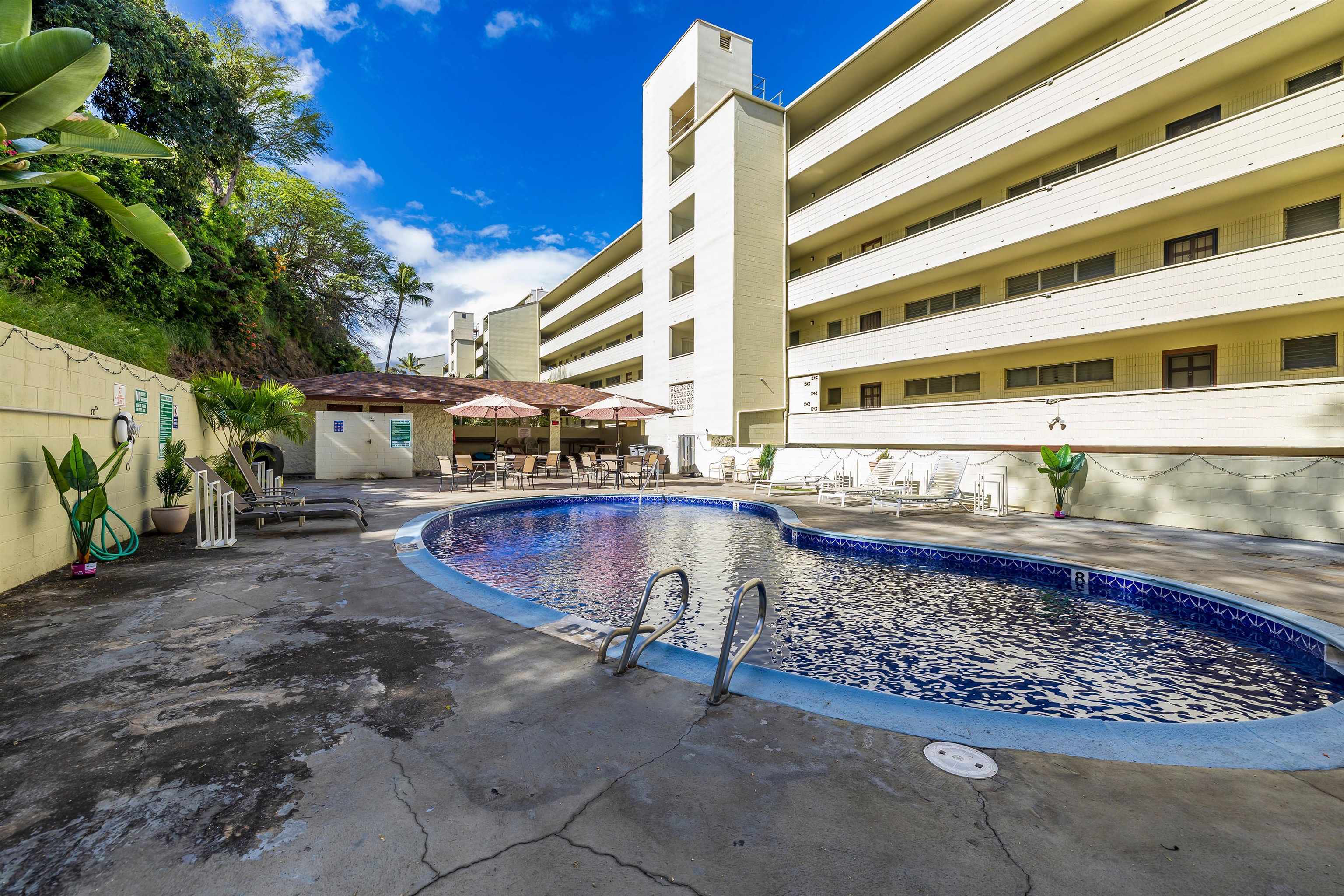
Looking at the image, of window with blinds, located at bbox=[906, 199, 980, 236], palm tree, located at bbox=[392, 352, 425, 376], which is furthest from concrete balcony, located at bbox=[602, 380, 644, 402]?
palm tree, located at bbox=[392, 352, 425, 376]

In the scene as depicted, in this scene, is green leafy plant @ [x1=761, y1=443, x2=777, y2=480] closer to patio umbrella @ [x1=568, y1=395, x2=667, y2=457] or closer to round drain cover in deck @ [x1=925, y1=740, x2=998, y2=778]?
patio umbrella @ [x1=568, y1=395, x2=667, y2=457]

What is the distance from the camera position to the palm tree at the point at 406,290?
43.3 metres

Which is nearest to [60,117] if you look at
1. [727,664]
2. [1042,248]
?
[727,664]

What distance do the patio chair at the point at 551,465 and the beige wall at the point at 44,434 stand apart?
1247 cm

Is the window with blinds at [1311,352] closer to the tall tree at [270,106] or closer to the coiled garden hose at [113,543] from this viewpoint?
the coiled garden hose at [113,543]

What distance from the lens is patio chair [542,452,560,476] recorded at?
19.9 m

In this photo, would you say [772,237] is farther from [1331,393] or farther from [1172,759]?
[1172,759]

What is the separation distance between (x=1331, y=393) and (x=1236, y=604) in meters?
9.54

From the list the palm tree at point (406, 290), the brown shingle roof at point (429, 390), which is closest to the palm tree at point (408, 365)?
the palm tree at point (406, 290)

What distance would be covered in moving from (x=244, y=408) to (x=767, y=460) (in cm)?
1408

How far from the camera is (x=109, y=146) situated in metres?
4.78

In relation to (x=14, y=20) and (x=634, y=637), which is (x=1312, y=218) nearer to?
(x=634, y=637)

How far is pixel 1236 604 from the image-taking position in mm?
5109

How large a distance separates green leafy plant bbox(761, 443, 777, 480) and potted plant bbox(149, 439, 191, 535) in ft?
48.1
